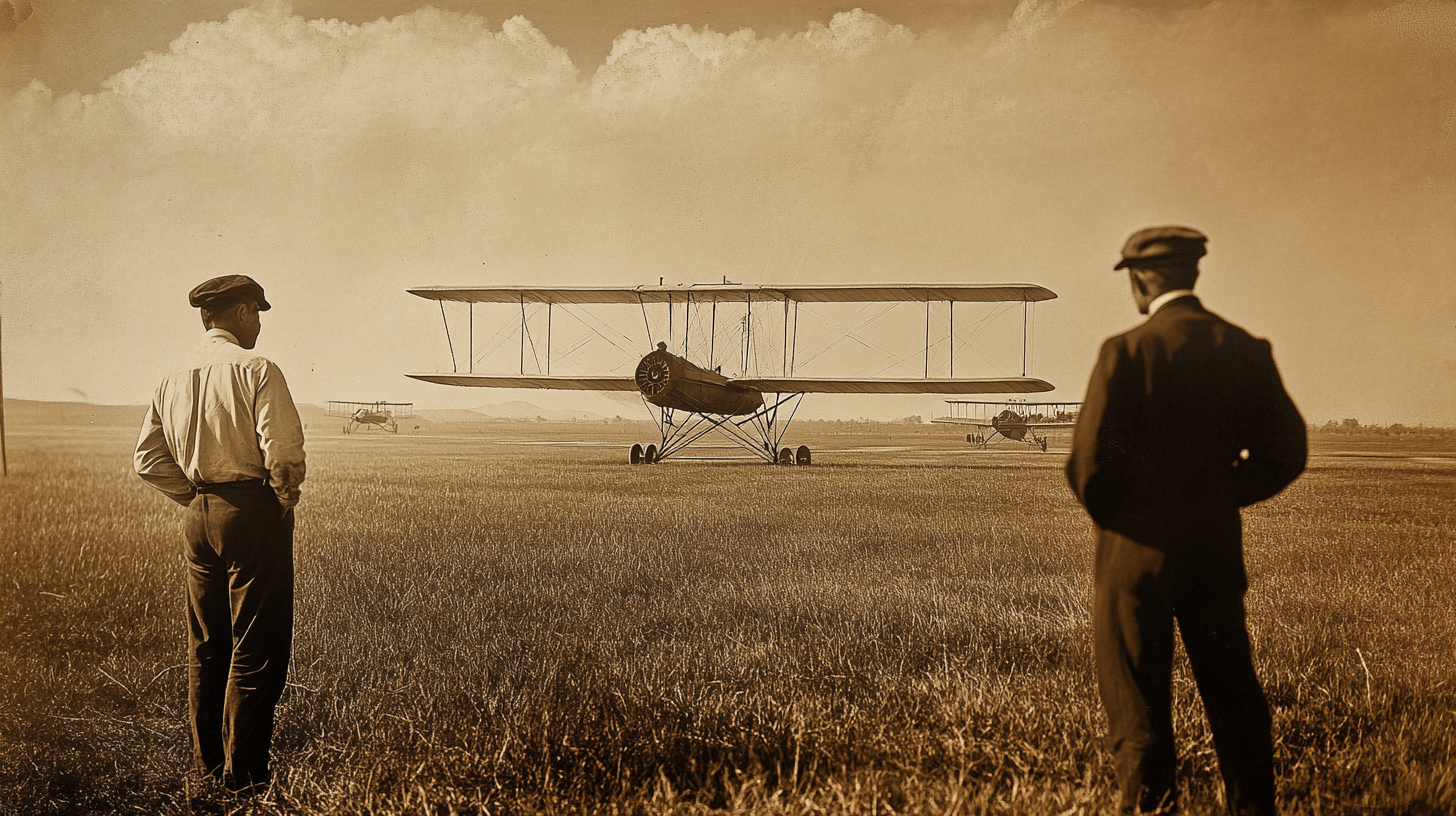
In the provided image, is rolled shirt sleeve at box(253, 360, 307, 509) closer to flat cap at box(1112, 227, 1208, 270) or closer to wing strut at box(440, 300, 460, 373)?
wing strut at box(440, 300, 460, 373)

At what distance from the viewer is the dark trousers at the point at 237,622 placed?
246cm

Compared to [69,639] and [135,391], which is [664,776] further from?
[135,391]

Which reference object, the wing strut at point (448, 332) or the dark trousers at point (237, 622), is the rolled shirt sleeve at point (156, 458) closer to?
the dark trousers at point (237, 622)

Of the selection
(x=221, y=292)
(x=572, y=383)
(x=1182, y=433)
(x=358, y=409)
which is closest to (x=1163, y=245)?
(x=1182, y=433)

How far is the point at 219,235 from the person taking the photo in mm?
4133

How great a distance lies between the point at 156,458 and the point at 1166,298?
3.25 metres

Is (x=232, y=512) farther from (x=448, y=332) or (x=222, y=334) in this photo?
(x=448, y=332)

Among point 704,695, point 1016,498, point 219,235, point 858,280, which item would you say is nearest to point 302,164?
point 219,235

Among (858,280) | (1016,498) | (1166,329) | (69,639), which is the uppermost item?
(858,280)

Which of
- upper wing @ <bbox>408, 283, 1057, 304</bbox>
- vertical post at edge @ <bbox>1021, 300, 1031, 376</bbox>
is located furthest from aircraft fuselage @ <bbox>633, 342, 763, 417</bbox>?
vertical post at edge @ <bbox>1021, 300, 1031, 376</bbox>

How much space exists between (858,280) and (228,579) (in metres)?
3.35

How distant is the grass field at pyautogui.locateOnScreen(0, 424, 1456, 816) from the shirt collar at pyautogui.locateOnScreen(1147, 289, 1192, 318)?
4.59 ft

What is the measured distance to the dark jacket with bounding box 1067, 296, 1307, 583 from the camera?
5.97 feet

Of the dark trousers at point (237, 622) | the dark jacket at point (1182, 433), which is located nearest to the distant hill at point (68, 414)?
the dark trousers at point (237, 622)
